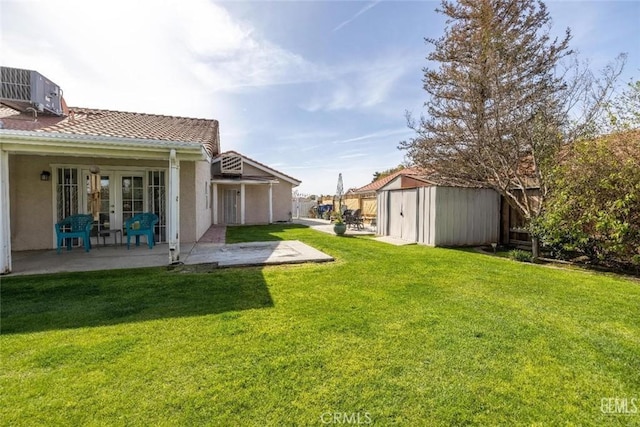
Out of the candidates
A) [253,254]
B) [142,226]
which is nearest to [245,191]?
[142,226]

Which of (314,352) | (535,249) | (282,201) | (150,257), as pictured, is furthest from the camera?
(282,201)

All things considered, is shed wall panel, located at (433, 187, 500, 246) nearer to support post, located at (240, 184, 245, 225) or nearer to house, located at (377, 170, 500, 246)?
house, located at (377, 170, 500, 246)

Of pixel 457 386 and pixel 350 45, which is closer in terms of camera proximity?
pixel 457 386

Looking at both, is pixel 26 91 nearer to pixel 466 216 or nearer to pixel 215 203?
pixel 215 203

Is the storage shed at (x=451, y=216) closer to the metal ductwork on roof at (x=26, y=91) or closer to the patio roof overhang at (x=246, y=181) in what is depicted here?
the patio roof overhang at (x=246, y=181)

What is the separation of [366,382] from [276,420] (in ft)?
2.90

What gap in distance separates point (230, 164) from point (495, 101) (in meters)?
15.4

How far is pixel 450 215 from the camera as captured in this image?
36.2ft

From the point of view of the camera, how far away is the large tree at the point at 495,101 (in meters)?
9.03

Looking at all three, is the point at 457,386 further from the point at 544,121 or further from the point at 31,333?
the point at 544,121

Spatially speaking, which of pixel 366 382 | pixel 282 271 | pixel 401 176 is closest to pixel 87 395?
pixel 366 382

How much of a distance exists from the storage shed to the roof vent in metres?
11.8

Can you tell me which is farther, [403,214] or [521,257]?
[403,214]

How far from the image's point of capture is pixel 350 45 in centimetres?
1248
